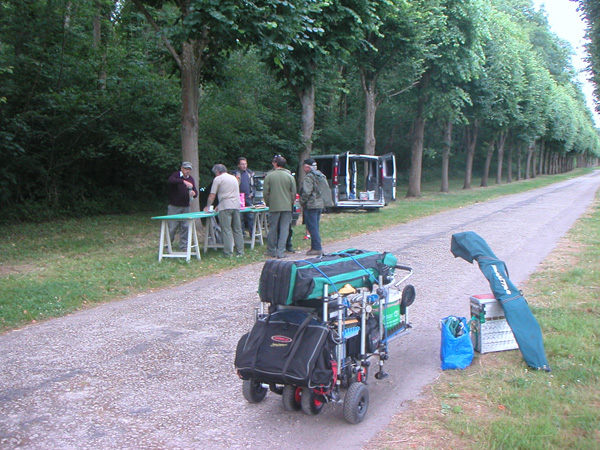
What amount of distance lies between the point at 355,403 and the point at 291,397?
501mm

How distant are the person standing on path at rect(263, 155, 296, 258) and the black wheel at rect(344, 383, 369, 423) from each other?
7.28 meters

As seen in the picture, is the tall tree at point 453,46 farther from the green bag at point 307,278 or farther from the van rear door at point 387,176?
the green bag at point 307,278

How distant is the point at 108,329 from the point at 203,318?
1.10 metres

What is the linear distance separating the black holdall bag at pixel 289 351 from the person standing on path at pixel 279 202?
723cm

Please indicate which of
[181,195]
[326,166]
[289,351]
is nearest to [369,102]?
[326,166]

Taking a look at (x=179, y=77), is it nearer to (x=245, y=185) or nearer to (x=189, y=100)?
(x=189, y=100)

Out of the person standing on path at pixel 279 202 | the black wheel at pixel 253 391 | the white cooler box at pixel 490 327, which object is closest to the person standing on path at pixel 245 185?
the person standing on path at pixel 279 202

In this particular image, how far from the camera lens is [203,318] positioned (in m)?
7.19

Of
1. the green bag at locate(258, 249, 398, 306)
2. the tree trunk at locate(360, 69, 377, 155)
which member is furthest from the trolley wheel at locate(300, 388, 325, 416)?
the tree trunk at locate(360, 69, 377, 155)

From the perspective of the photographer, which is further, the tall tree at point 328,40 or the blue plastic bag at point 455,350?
the tall tree at point 328,40

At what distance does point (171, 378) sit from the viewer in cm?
521

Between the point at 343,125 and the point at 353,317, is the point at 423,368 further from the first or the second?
the point at 343,125

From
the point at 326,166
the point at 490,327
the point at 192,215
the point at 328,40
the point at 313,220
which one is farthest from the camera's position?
the point at 326,166

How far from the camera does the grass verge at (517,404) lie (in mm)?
3959
